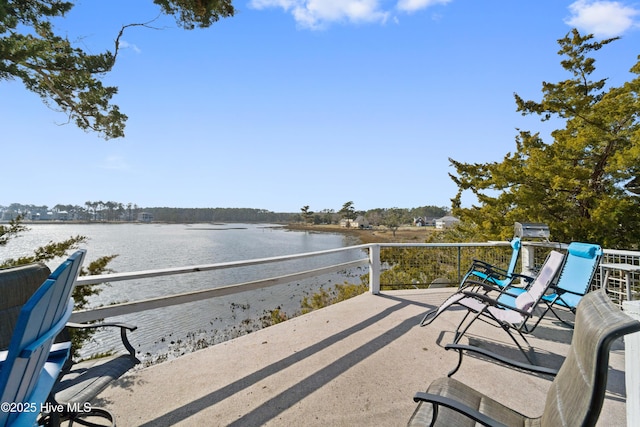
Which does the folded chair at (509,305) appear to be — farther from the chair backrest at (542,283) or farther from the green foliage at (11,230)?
the green foliage at (11,230)

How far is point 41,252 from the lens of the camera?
5.43m

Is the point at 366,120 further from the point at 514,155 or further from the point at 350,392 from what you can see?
the point at 350,392

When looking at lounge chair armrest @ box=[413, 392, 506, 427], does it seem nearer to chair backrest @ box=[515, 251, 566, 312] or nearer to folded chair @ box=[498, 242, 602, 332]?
chair backrest @ box=[515, 251, 566, 312]

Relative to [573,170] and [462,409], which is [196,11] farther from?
[573,170]

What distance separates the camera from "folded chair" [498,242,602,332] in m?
3.67

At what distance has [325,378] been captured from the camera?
8.43 ft

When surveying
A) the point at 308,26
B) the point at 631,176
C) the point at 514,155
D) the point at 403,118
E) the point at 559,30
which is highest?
the point at 559,30

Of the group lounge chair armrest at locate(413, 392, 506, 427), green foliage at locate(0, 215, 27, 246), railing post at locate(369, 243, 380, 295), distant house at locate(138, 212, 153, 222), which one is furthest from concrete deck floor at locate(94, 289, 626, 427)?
distant house at locate(138, 212, 153, 222)

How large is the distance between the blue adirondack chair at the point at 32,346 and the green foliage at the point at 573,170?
32.1 feet

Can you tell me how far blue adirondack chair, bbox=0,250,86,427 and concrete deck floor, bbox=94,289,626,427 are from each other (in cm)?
122

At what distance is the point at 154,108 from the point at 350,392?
10.3 metres

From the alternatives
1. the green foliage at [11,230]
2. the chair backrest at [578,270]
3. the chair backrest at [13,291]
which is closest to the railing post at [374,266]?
the chair backrest at [578,270]

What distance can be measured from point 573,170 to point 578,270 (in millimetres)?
5912

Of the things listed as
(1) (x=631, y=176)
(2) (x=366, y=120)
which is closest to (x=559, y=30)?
(1) (x=631, y=176)
